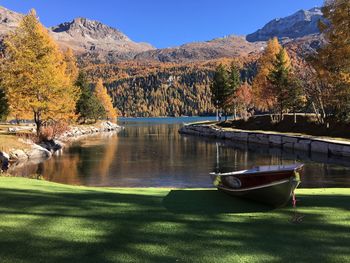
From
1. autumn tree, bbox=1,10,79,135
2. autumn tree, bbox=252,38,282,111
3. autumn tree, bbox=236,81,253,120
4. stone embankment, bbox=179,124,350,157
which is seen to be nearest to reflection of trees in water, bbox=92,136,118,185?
autumn tree, bbox=1,10,79,135

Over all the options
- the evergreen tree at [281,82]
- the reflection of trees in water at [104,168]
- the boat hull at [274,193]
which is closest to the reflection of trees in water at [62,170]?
the reflection of trees in water at [104,168]

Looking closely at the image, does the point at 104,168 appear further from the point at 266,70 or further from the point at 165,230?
the point at 266,70

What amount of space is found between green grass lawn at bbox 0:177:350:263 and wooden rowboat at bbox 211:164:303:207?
251 mm

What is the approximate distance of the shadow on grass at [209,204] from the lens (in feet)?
27.9

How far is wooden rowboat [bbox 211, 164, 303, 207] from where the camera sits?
25.5ft

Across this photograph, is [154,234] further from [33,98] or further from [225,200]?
[33,98]

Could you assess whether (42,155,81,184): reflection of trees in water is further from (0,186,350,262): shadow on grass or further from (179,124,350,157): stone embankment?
(179,124,350,157): stone embankment

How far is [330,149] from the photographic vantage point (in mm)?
33469

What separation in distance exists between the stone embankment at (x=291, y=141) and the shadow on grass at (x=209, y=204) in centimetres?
2433

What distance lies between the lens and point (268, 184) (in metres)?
8.11

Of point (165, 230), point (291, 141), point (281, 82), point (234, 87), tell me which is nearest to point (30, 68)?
point (291, 141)

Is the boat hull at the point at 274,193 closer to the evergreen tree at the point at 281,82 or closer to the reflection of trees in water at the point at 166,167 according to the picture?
the reflection of trees in water at the point at 166,167

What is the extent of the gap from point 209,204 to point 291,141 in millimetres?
33650

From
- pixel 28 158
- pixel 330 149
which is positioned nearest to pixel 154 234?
pixel 28 158
